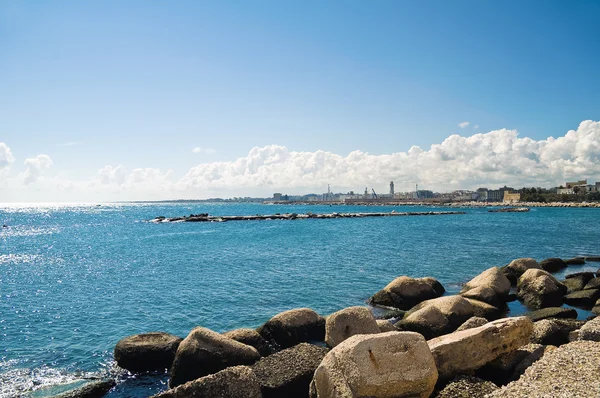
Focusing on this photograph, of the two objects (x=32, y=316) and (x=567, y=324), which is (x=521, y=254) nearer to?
(x=567, y=324)

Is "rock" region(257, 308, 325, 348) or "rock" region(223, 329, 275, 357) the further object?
"rock" region(257, 308, 325, 348)

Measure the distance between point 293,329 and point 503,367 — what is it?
249 inches

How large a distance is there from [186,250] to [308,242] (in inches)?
555

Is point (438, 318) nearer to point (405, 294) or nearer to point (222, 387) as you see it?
point (405, 294)

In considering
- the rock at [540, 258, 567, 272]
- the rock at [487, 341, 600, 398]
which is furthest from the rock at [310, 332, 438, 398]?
the rock at [540, 258, 567, 272]

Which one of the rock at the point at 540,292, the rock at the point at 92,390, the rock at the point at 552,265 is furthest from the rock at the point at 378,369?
the rock at the point at 552,265

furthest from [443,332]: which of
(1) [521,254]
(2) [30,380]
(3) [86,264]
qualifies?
(3) [86,264]

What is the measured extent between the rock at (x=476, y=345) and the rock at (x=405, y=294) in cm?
873

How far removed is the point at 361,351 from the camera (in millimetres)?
7918

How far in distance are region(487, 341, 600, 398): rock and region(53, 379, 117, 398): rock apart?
9436mm

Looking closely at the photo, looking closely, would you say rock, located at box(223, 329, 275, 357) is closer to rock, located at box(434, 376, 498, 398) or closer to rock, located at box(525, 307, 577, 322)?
rock, located at box(434, 376, 498, 398)

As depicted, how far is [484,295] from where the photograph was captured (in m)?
18.0

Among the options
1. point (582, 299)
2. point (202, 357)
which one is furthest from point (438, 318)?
point (582, 299)

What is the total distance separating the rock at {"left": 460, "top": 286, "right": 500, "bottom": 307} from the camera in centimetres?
1792
